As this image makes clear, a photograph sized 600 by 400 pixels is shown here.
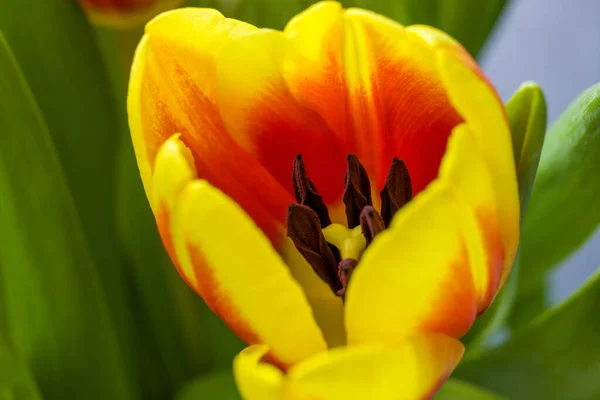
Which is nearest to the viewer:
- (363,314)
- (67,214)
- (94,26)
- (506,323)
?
(363,314)

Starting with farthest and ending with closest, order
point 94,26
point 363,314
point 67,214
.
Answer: point 94,26 < point 67,214 < point 363,314

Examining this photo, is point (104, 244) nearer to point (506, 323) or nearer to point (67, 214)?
point (67, 214)

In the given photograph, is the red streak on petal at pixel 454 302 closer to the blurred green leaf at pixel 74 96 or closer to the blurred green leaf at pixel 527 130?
the blurred green leaf at pixel 527 130

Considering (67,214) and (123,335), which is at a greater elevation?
(67,214)

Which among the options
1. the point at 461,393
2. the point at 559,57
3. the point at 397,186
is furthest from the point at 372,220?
the point at 559,57

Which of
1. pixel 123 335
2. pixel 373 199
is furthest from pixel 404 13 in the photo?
pixel 123 335

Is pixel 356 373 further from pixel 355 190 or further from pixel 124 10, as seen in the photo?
pixel 124 10
